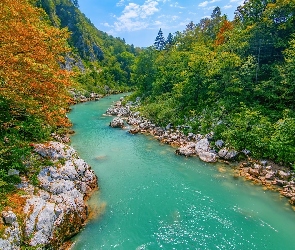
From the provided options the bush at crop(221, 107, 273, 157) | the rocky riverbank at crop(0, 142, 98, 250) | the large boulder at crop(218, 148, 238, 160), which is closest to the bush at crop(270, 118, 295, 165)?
the bush at crop(221, 107, 273, 157)

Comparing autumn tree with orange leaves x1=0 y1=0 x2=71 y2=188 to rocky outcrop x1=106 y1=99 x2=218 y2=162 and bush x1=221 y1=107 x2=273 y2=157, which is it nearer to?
rocky outcrop x1=106 y1=99 x2=218 y2=162

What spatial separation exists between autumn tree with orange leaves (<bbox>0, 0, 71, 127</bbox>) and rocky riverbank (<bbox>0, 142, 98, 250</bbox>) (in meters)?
3.18

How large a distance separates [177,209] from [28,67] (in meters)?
13.2

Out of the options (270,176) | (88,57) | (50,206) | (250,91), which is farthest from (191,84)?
(88,57)

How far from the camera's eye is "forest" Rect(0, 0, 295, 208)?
13.5m

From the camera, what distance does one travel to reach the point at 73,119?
4184cm

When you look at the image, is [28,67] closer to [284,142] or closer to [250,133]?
[250,133]

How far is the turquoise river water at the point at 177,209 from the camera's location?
1311cm

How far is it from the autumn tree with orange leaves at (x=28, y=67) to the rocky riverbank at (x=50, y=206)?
318 centimetres

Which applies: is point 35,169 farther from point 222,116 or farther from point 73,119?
point 73,119

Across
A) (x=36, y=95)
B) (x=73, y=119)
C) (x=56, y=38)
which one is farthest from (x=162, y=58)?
(x=36, y=95)

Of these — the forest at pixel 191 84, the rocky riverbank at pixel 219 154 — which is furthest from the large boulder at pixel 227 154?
the forest at pixel 191 84

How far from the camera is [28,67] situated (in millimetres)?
13055

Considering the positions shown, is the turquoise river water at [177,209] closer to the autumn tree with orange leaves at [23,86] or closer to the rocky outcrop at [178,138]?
the rocky outcrop at [178,138]
